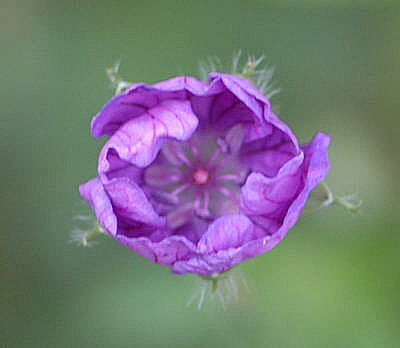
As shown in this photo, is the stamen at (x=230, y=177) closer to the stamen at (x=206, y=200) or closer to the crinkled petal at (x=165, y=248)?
the stamen at (x=206, y=200)

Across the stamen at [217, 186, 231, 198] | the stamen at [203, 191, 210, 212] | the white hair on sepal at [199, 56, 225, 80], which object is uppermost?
the white hair on sepal at [199, 56, 225, 80]

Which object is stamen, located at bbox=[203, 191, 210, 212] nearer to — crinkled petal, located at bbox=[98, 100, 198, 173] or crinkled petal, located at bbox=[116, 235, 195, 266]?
crinkled petal, located at bbox=[98, 100, 198, 173]

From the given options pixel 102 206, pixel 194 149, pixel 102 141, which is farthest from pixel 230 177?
pixel 102 141

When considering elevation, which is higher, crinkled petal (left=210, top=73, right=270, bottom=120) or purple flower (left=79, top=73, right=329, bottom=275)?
A: crinkled petal (left=210, top=73, right=270, bottom=120)

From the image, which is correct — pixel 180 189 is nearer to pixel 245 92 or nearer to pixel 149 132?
pixel 149 132

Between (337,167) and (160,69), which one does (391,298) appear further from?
(160,69)

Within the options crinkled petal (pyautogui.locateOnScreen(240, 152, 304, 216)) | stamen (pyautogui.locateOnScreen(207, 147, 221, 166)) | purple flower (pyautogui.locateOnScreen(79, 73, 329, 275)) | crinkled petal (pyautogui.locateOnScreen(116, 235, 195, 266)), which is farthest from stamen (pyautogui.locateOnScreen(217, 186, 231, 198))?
crinkled petal (pyautogui.locateOnScreen(116, 235, 195, 266))

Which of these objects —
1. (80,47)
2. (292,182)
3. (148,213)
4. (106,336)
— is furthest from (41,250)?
(292,182)
